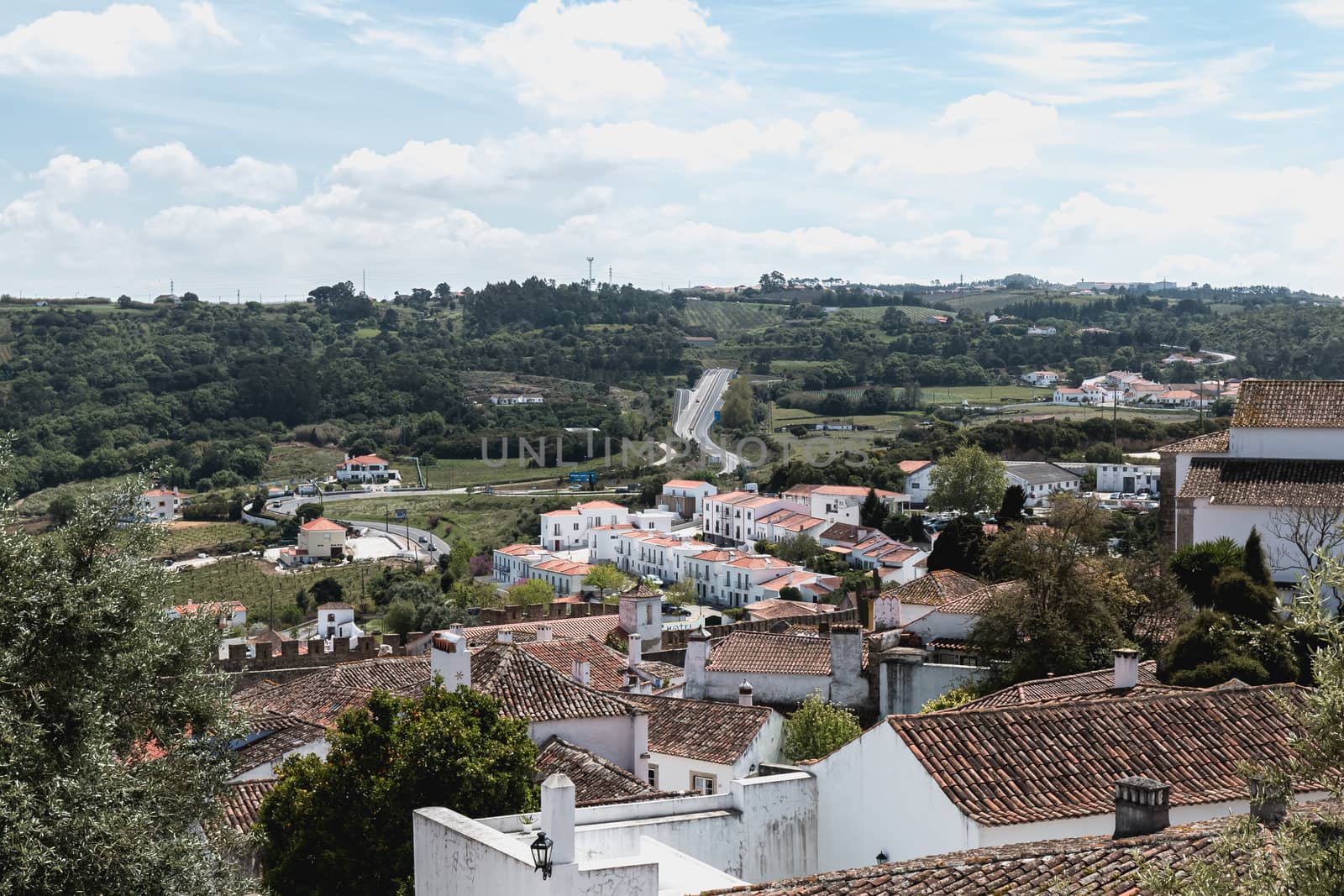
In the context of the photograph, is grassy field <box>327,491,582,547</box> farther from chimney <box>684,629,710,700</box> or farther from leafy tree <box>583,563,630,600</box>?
chimney <box>684,629,710,700</box>

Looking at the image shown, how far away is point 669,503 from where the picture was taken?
96750 millimetres

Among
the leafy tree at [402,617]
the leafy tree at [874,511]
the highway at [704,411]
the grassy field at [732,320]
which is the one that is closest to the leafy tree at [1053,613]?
the leafy tree at [402,617]

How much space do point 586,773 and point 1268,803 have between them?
766 centimetres

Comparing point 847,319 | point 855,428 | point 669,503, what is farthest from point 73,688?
point 847,319

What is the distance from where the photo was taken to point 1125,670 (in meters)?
15.3

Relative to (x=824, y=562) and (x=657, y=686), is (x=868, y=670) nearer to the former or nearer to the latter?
(x=657, y=686)

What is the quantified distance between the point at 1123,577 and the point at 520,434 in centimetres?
9800

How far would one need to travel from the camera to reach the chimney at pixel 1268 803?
661cm

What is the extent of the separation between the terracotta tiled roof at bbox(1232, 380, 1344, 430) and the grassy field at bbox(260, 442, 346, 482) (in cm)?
9124

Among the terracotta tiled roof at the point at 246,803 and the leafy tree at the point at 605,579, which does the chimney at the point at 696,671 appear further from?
the leafy tree at the point at 605,579

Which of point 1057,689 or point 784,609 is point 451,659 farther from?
point 784,609

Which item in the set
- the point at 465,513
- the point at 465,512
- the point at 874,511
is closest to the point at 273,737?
the point at 874,511

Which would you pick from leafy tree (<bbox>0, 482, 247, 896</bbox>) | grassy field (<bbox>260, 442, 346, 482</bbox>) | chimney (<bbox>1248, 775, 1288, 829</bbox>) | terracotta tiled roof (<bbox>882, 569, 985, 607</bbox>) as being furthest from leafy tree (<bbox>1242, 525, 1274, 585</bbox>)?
grassy field (<bbox>260, 442, 346, 482</bbox>)

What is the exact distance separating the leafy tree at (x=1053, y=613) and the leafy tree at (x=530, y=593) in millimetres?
39667
